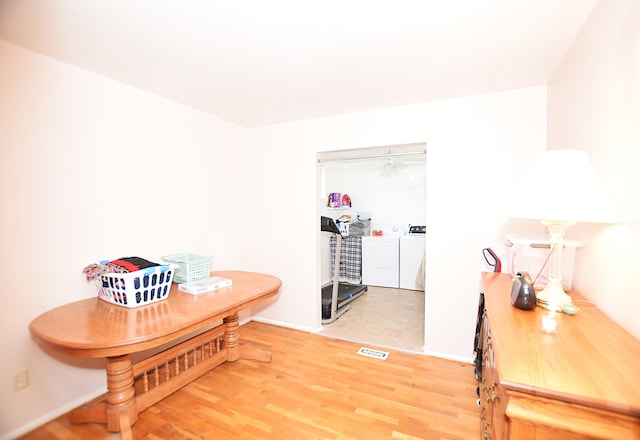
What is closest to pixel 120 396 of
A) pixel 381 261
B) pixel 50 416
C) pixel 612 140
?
pixel 50 416

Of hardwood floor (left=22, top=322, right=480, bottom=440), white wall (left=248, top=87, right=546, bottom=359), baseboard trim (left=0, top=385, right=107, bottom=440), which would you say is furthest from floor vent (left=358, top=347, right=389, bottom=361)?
baseboard trim (left=0, top=385, right=107, bottom=440)

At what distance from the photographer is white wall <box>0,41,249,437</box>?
1.72m

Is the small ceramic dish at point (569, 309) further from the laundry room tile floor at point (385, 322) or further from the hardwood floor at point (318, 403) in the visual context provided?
the laundry room tile floor at point (385, 322)

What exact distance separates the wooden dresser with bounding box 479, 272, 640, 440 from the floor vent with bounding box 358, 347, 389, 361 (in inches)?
64.5

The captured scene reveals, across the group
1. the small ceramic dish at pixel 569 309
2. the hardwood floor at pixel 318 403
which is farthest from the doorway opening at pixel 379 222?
the small ceramic dish at pixel 569 309

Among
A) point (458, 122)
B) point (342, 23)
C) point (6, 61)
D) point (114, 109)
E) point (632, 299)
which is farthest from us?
point (458, 122)

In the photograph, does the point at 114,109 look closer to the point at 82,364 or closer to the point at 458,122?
the point at 82,364

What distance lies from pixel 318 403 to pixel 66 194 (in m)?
2.27

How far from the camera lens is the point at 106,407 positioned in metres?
1.75

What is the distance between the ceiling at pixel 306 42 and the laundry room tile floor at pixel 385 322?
2379 mm

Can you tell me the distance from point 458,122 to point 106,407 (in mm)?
3304

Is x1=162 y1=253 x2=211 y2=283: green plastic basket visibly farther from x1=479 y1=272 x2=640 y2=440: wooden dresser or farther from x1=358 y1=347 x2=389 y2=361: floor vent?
x1=479 y1=272 x2=640 y2=440: wooden dresser

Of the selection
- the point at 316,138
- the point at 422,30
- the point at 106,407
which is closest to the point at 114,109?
the point at 316,138

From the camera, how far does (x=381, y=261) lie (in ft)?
16.6
